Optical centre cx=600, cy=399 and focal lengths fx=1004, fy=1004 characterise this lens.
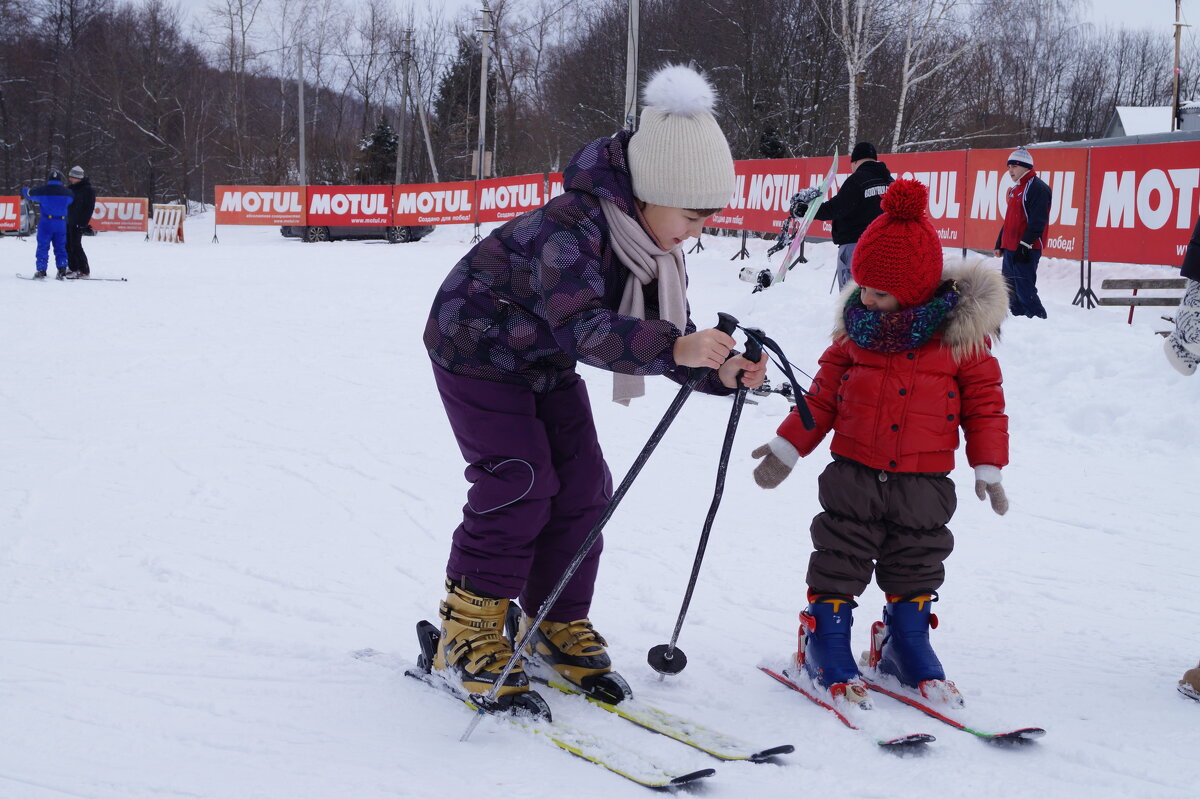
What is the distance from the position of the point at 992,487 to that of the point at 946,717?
0.61 m

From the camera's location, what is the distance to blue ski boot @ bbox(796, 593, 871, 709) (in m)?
2.72

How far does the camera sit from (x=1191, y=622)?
3398mm

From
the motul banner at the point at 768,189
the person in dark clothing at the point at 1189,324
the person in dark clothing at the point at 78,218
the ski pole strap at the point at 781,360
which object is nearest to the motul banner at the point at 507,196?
the motul banner at the point at 768,189

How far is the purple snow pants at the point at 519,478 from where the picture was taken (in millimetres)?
2621

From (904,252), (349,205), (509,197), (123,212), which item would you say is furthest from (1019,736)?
(123,212)

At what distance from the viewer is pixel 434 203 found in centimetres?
Answer: 2423

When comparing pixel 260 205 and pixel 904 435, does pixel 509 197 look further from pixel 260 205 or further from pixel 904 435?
pixel 904 435

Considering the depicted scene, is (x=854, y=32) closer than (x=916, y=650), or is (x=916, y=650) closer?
(x=916, y=650)

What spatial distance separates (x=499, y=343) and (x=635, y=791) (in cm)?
115

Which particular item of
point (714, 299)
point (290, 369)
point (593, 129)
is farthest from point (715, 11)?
point (290, 369)

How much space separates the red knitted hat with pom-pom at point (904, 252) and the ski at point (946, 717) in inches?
42.0

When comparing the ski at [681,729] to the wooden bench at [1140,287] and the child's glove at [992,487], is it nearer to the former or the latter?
the child's glove at [992,487]

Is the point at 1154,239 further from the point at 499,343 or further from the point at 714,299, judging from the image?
the point at 499,343

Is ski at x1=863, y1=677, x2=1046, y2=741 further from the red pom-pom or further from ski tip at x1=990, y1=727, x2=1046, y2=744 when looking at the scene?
the red pom-pom
